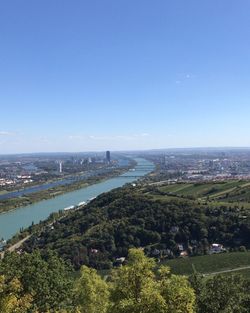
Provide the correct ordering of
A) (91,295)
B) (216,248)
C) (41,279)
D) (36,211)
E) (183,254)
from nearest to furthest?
(91,295) < (41,279) < (216,248) < (183,254) < (36,211)

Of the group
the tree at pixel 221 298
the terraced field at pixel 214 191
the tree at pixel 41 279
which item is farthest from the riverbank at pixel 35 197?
the tree at pixel 221 298

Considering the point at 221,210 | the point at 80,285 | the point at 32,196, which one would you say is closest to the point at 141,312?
the point at 80,285

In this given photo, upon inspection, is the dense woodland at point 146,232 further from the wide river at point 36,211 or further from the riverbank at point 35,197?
the riverbank at point 35,197

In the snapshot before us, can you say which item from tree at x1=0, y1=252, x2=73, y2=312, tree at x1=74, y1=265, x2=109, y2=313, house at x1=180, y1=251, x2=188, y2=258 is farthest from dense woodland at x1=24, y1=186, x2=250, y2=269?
tree at x1=74, y1=265, x2=109, y2=313

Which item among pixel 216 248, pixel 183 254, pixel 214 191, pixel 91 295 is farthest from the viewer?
pixel 214 191

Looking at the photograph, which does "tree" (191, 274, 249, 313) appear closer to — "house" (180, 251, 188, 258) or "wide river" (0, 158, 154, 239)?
"house" (180, 251, 188, 258)

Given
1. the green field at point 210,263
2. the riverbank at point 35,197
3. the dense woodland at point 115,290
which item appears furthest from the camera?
the riverbank at point 35,197

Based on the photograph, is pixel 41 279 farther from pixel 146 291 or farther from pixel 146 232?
pixel 146 232

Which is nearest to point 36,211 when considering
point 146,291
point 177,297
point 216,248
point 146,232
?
point 146,232
